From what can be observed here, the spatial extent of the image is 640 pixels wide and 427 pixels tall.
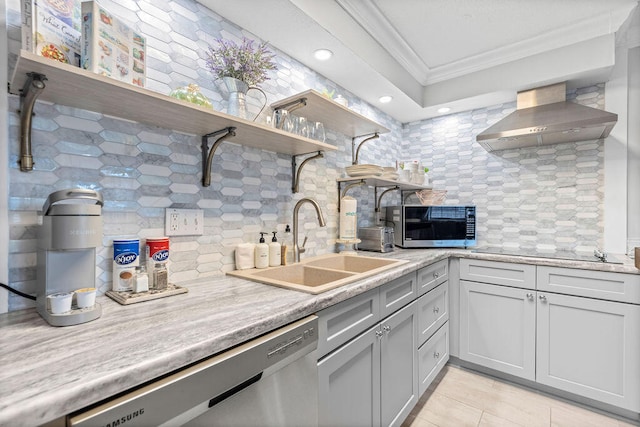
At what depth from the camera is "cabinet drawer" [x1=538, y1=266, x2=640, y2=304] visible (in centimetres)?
172

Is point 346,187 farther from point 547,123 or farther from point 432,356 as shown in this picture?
point 547,123

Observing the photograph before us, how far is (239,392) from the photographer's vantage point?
2.49ft

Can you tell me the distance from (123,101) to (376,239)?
1.79 meters

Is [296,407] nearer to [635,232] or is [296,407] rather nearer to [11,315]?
[11,315]

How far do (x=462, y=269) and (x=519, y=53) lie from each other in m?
1.74

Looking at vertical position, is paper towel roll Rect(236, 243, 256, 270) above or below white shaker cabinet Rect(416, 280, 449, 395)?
above

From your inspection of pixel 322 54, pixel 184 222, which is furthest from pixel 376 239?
pixel 184 222

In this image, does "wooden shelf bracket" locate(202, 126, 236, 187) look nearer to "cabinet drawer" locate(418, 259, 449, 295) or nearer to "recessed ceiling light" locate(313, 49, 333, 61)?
"recessed ceiling light" locate(313, 49, 333, 61)

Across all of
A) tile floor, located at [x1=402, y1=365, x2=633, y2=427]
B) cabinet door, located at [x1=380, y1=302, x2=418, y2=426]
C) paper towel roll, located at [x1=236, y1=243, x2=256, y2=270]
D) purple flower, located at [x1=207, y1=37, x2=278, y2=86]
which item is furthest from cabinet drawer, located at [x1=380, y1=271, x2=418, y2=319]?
purple flower, located at [x1=207, y1=37, x2=278, y2=86]

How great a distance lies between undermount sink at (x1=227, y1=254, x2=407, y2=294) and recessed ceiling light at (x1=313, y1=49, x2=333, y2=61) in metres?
1.27

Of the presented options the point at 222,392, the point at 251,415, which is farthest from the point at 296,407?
the point at 222,392

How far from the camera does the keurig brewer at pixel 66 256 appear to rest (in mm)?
769

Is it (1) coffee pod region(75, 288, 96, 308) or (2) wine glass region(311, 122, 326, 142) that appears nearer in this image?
(1) coffee pod region(75, 288, 96, 308)

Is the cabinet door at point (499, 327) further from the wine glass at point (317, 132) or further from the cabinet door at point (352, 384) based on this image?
the wine glass at point (317, 132)
